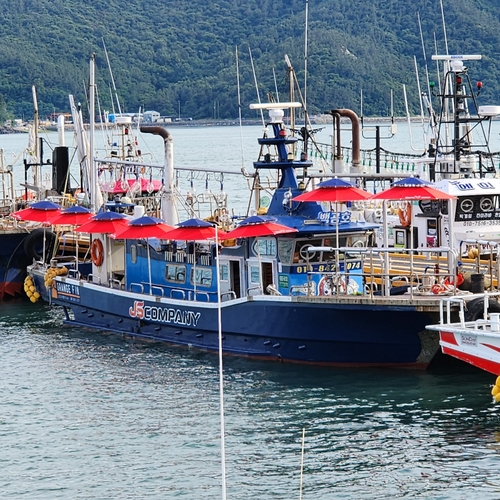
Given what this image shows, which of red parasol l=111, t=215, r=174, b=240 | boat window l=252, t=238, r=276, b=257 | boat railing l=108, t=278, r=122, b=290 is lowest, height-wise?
boat railing l=108, t=278, r=122, b=290

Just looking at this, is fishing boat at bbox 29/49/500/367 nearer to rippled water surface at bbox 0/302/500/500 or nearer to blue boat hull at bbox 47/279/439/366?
blue boat hull at bbox 47/279/439/366

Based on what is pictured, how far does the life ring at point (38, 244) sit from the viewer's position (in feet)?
134

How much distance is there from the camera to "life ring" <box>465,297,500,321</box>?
25250mm

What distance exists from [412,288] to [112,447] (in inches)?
277

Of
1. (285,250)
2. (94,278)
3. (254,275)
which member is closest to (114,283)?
(94,278)

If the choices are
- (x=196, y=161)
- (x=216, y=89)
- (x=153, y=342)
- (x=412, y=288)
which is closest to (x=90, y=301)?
(x=153, y=342)

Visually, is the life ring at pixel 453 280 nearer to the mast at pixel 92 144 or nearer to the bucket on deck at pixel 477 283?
the bucket on deck at pixel 477 283

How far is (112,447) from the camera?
22750 millimetres

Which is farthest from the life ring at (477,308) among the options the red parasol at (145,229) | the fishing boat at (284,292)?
the red parasol at (145,229)

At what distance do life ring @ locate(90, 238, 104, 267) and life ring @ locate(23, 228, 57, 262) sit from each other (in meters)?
6.85

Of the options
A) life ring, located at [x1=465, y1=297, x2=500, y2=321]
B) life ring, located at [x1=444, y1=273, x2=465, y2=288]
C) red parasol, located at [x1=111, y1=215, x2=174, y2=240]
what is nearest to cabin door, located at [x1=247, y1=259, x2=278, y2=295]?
red parasol, located at [x1=111, y1=215, x2=174, y2=240]

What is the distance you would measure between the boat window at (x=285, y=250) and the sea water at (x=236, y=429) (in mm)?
2260

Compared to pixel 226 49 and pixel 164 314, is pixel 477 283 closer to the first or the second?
pixel 164 314

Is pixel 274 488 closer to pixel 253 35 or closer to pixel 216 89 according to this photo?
pixel 216 89
